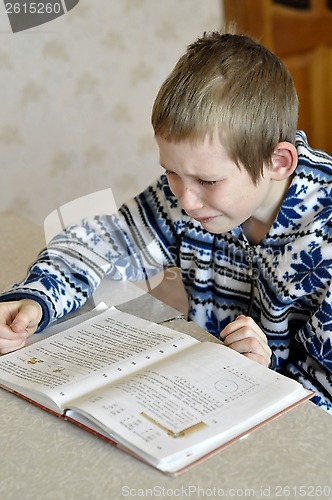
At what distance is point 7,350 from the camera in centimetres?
109

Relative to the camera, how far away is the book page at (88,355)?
0.95 metres

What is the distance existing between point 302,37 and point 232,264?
226 cm

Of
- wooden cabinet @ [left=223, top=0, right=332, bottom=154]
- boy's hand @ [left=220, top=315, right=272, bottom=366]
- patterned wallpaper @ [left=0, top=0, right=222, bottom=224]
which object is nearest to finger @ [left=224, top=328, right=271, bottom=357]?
boy's hand @ [left=220, top=315, right=272, bottom=366]

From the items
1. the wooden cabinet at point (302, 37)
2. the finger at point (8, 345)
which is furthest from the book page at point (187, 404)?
the wooden cabinet at point (302, 37)

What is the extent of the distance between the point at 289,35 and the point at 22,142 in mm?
1362

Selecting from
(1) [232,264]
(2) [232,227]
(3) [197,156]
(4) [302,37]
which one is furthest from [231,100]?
(4) [302,37]

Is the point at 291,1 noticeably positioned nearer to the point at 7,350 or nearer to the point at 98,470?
the point at 7,350

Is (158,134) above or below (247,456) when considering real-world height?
above

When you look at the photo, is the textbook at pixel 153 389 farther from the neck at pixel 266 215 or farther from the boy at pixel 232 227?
the neck at pixel 266 215

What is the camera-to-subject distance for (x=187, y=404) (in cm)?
86

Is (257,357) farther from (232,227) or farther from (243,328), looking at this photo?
(232,227)

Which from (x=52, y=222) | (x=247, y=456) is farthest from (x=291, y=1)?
(x=247, y=456)

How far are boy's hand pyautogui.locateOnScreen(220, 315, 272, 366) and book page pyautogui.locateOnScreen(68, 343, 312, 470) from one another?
0.12 ft

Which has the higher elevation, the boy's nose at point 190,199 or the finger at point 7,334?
the boy's nose at point 190,199
